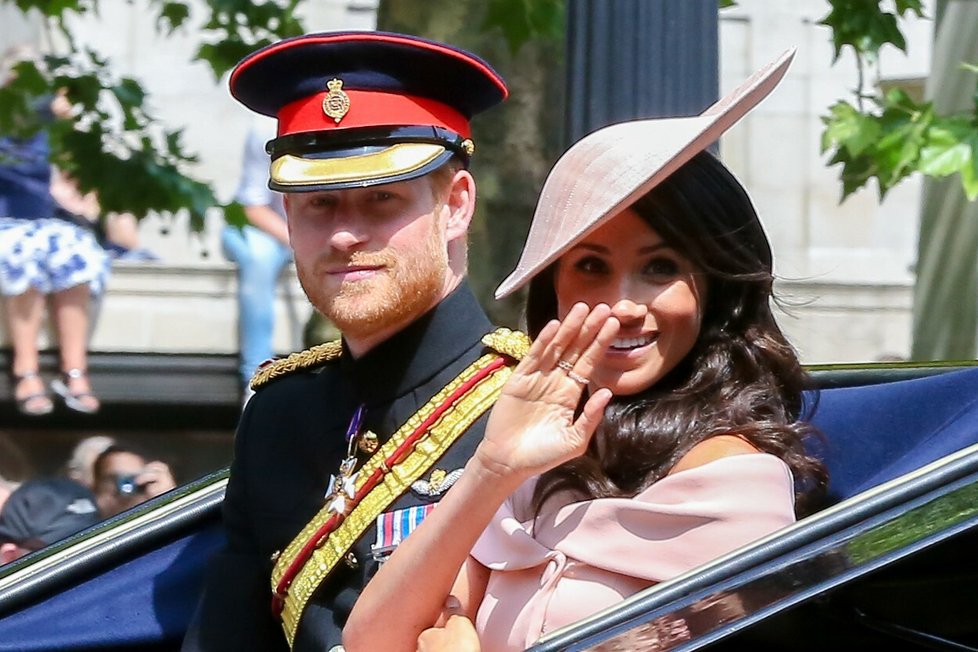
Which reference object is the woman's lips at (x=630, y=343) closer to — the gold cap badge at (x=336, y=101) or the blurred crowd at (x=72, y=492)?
the gold cap badge at (x=336, y=101)

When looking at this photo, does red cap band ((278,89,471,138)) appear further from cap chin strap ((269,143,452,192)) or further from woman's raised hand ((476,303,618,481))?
woman's raised hand ((476,303,618,481))

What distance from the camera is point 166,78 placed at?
26.1 feet

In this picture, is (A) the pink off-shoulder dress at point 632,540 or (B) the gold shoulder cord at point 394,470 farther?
(B) the gold shoulder cord at point 394,470

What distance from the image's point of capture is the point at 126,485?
4953mm

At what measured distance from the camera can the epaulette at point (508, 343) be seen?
8.96 feet

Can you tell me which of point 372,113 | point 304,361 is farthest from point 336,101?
point 304,361

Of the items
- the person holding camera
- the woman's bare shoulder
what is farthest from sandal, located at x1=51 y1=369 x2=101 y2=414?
the woman's bare shoulder

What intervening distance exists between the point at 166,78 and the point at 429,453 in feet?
18.2

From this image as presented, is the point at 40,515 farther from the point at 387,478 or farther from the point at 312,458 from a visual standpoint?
the point at 387,478

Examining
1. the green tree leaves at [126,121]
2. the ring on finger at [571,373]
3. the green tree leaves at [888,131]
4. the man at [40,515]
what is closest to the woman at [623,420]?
the ring on finger at [571,373]

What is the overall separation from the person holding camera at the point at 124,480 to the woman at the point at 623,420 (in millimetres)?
2583

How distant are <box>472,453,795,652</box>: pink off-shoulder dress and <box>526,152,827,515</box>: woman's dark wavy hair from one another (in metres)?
0.07

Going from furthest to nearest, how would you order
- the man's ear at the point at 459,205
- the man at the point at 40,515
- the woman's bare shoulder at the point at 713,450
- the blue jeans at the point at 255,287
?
the blue jeans at the point at 255,287
the man at the point at 40,515
the man's ear at the point at 459,205
the woman's bare shoulder at the point at 713,450

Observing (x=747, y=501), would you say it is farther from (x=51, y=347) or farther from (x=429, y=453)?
(x=51, y=347)
